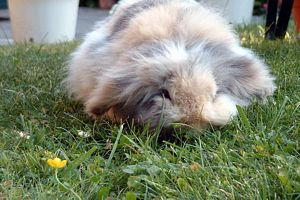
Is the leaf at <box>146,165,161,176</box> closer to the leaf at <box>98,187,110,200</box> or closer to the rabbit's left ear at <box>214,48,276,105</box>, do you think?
the leaf at <box>98,187,110,200</box>

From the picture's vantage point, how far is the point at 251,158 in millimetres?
1940

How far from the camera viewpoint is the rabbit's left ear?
2414 mm

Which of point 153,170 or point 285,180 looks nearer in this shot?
point 285,180

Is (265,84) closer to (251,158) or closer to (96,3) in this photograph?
(251,158)

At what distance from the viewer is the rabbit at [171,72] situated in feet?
7.30

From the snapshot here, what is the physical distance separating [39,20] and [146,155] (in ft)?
14.1

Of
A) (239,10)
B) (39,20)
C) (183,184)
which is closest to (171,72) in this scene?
(183,184)

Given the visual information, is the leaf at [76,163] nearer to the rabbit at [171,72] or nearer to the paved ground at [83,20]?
the rabbit at [171,72]

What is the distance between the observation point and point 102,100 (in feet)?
8.00

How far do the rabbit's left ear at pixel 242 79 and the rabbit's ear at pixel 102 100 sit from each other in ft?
1.48

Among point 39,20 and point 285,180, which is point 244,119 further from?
point 39,20

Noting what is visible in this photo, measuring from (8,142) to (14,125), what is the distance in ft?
1.10

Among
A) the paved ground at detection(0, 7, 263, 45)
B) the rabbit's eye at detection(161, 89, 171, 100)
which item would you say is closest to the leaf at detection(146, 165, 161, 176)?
the rabbit's eye at detection(161, 89, 171, 100)

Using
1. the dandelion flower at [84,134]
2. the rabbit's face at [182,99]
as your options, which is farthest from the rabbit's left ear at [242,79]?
the dandelion flower at [84,134]
